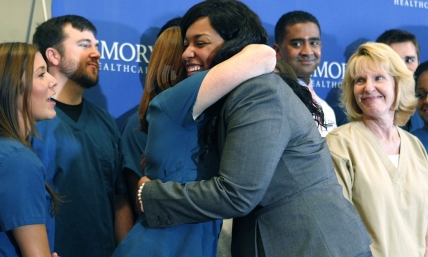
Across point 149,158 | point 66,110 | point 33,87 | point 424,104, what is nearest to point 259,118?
point 149,158

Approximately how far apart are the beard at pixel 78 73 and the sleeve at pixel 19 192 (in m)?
1.04

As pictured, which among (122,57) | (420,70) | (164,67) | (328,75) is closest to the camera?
(164,67)

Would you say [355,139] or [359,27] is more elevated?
[359,27]

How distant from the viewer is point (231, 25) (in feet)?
5.93

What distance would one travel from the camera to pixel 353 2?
370 cm

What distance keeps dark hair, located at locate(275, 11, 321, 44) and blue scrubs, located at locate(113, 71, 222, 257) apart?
175 centimetres

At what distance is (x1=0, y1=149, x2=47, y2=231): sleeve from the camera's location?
168cm

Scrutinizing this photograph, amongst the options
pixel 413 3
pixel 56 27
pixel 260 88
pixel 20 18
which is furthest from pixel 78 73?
pixel 413 3

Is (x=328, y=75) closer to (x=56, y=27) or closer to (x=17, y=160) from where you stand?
(x=56, y=27)

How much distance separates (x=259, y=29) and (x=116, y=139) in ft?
3.81

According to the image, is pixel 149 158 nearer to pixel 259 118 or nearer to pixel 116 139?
pixel 259 118

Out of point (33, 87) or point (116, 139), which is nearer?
point (33, 87)

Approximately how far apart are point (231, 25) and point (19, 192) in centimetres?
72

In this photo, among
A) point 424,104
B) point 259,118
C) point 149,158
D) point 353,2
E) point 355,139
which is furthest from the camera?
point 353,2
